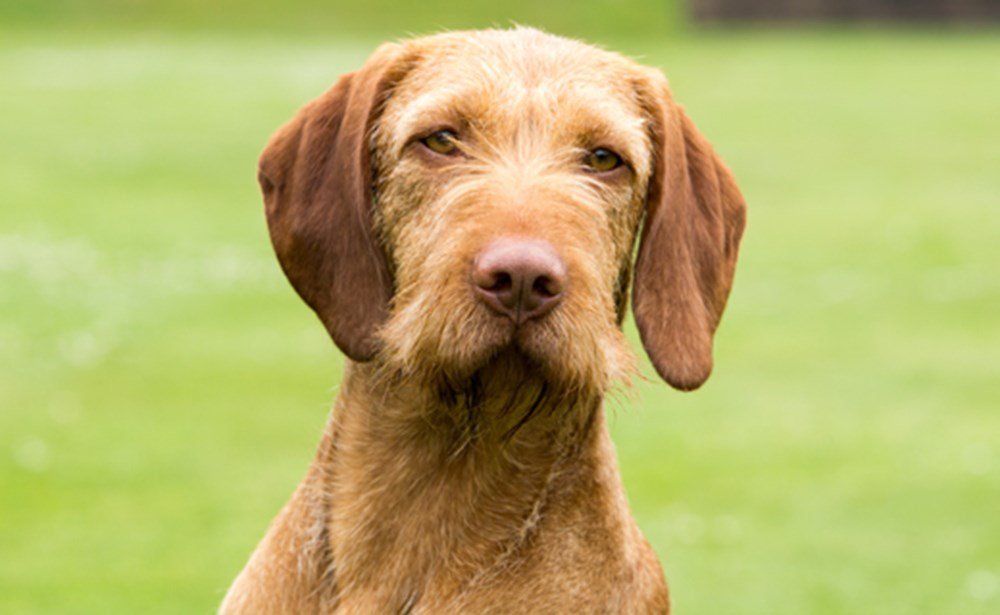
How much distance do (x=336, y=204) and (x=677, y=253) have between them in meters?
0.85

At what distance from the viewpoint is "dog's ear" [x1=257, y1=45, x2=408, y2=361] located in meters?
4.41

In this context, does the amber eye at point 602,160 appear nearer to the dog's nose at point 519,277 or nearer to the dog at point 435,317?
the dog at point 435,317

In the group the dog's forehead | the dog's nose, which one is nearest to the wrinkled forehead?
the dog's forehead

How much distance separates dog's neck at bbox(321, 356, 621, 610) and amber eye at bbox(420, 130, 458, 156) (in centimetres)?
55

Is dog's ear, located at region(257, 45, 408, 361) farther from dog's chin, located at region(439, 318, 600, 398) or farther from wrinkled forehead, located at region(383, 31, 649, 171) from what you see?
dog's chin, located at region(439, 318, 600, 398)

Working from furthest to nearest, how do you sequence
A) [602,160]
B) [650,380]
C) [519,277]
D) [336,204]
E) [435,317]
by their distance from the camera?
[336,204] → [602,160] → [650,380] → [435,317] → [519,277]

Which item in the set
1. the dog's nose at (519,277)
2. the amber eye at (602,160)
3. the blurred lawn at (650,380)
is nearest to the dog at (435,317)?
the amber eye at (602,160)

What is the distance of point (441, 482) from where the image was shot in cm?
440

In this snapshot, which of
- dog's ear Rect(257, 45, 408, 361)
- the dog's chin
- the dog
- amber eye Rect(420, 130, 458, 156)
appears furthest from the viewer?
dog's ear Rect(257, 45, 408, 361)

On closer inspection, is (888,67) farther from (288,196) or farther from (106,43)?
(288,196)

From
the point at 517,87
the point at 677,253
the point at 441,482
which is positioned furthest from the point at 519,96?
the point at 441,482

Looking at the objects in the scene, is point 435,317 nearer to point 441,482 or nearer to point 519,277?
point 519,277

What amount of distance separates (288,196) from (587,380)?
99 cm

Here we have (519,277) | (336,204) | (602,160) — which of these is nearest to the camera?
(519,277)
